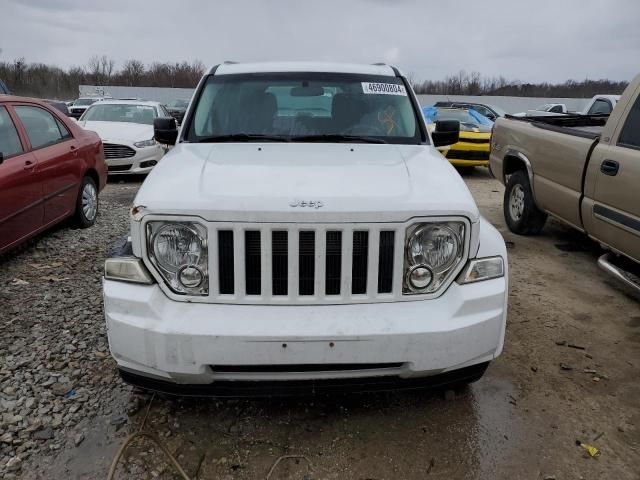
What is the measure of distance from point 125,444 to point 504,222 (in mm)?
6243

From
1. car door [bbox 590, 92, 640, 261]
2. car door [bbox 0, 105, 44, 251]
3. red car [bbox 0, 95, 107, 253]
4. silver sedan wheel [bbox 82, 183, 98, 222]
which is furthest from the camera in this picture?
silver sedan wheel [bbox 82, 183, 98, 222]

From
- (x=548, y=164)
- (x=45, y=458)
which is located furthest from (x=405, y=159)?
(x=548, y=164)

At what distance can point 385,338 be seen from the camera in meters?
2.32

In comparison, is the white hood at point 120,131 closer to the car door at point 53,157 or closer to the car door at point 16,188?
the car door at point 53,157

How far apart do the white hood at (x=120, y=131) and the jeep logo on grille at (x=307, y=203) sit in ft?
27.6

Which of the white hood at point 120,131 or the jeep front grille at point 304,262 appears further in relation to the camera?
the white hood at point 120,131

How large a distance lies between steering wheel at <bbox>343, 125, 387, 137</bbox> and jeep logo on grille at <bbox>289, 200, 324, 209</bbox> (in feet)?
4.57

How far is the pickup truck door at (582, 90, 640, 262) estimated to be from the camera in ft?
13.6

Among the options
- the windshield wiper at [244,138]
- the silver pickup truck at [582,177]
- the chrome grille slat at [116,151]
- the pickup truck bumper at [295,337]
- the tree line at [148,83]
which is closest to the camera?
the pickup truck bumper at [295,337]

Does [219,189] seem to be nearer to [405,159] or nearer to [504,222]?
[405,159]

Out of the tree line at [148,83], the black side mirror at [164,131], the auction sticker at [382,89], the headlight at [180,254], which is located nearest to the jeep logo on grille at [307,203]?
the headlight at [180,254]

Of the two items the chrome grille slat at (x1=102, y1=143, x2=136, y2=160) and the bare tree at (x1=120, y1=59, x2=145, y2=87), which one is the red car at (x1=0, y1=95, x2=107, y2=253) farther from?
the bare tree at (x1=120, y1=59, x2=145, y2=87)

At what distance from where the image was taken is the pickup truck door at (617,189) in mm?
4145

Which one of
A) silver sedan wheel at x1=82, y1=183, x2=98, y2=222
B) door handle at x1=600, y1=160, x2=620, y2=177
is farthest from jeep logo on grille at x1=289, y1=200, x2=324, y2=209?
silver sedan wheel at x1=82, y1=183, x2=98, y2=222
